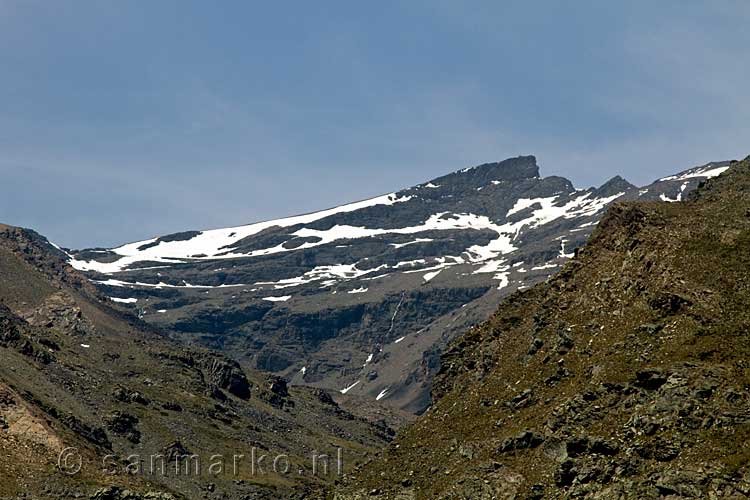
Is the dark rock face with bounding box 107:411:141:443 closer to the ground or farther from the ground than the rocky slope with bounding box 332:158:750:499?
closer to the ground

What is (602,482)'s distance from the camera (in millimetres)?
54969

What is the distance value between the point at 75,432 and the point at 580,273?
9500 centimetres

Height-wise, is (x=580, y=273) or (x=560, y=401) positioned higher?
(x=580, y=273)

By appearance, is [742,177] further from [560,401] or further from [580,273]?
[560,401]

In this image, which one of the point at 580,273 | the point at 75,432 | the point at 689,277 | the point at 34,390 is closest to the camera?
the point at 689,277

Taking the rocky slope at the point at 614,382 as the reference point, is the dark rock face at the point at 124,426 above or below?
below

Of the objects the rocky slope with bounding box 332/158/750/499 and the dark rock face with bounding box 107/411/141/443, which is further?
the dark rock face with bounding box 107/411/141/443

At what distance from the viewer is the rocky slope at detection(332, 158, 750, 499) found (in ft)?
181

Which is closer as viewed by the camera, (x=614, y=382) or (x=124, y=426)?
(x=614, y=382)

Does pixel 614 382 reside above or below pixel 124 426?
above

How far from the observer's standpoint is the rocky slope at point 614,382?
181ft

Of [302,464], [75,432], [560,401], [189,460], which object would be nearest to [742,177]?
[560,401]

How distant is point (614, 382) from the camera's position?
209 feet

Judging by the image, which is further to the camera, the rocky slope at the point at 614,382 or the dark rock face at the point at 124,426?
the dark rock face at the point at 124,426
